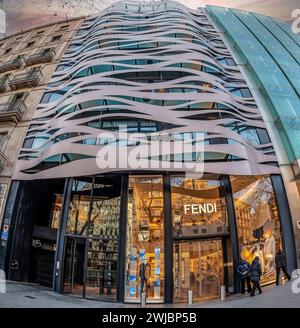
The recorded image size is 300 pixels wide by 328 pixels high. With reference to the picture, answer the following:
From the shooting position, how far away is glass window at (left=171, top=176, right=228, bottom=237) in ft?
49.6

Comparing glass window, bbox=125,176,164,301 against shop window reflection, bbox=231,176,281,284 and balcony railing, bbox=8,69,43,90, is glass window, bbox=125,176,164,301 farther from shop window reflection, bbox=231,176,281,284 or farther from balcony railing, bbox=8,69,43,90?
balcony railing, bbox=8,69,43,90

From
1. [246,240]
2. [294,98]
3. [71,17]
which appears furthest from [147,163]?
[71,17]

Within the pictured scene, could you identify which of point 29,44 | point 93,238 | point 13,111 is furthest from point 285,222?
point 29,44

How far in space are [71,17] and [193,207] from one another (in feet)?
84.8

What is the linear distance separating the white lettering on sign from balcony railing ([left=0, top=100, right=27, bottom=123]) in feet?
46.4

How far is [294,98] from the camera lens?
Result: 19.6 metres

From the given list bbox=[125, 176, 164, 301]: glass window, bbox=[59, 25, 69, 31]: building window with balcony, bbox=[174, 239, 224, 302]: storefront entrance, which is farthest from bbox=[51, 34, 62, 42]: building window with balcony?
bbox=[174, 239, 224, 302]: storefront entrance

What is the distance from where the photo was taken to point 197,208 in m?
15.5

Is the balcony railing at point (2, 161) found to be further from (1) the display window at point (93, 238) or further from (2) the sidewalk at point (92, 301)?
(2) the sidewalk at point (92, 301)

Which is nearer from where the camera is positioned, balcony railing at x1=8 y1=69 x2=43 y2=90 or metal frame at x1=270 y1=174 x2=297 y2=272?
metal frame at x1=270 y1=174 x2=297 y2=272
